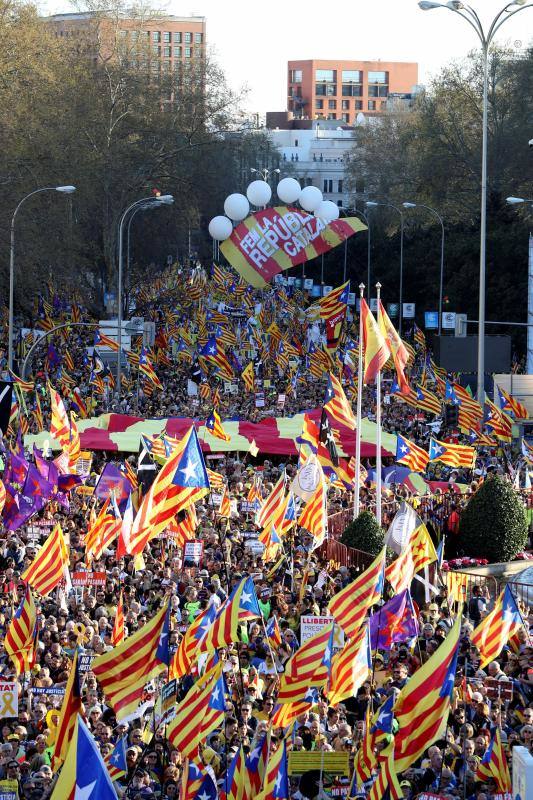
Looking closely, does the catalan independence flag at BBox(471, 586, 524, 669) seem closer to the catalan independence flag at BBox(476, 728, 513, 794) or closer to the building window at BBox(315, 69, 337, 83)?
the catalan independence flag at BBox(476, 728, 513, 794)

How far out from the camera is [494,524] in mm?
22562

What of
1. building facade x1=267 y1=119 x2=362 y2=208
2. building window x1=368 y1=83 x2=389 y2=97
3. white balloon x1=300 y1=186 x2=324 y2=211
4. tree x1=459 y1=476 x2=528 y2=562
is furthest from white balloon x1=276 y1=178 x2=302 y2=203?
building window x1=368 y1=83 x2=389 y2=97

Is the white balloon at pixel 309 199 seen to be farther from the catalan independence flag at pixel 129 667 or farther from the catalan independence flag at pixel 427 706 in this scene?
the catalan independence flag at pixel 427 706

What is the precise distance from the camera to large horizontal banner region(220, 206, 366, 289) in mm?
51375

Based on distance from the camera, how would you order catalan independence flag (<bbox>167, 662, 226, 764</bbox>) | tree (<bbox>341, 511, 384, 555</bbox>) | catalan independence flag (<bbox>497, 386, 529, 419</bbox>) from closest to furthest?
catalan independence flag (<bbox>167, 662, 226, 764</bbox>) < tree (<bbox>341, 511, 384, 555</bbox>) < catalan independence flag (<bbox>497, 386, 529, 419</bbox>)

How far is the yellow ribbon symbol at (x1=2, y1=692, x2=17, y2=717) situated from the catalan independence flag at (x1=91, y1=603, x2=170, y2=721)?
4.72 feet

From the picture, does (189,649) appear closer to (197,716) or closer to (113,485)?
(197,716)

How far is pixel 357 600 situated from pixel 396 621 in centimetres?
84

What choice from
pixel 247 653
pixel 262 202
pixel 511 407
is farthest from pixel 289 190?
pixel 247 653

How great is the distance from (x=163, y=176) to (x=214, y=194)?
29.7 feet

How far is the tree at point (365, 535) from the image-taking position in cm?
2061

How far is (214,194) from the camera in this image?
69.0 metres

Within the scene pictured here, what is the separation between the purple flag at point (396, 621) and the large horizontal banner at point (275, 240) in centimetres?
3664

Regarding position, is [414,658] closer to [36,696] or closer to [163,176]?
[36,696]
